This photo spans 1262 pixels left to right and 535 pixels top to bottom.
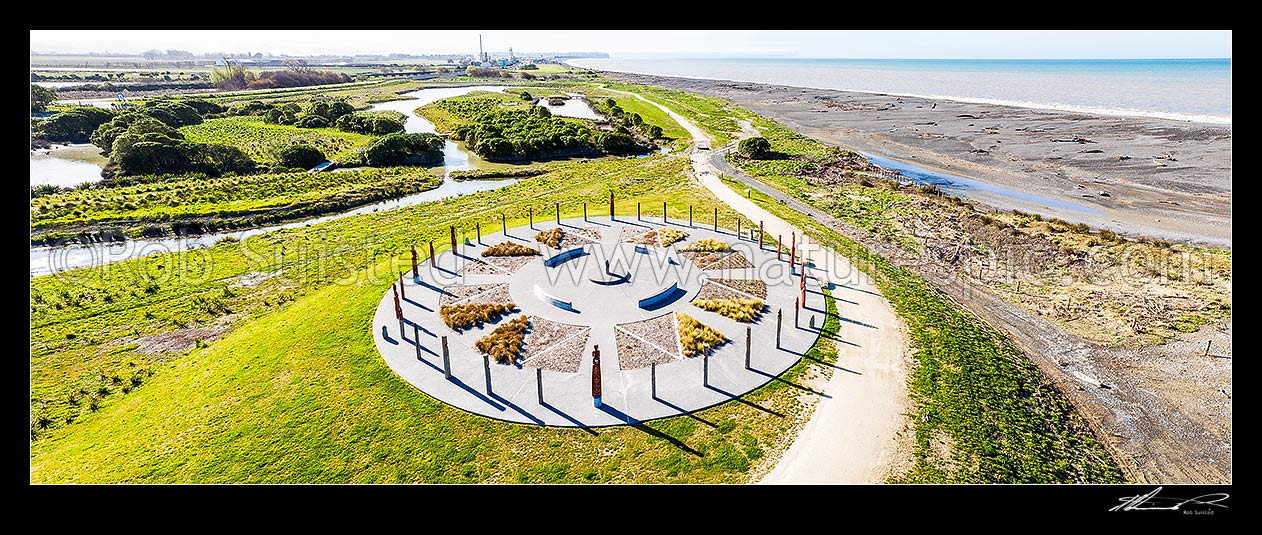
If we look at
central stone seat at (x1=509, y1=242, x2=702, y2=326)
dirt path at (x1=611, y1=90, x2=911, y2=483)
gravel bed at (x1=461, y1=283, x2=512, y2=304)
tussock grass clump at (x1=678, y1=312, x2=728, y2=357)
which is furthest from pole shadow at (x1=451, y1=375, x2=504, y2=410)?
dirt path at (x1=611, y1=90, x2=911, y2=483)

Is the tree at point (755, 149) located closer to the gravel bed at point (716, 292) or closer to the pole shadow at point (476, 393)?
the gravel bed at point (716, 292)

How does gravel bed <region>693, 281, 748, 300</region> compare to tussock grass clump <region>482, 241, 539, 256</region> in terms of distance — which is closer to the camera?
gravel bed <region>693, 281, 748, 300</region>

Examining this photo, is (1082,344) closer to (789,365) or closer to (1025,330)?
(1025,330)

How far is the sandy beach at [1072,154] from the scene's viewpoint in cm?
3834

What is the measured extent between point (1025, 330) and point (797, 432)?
12695 millimetres

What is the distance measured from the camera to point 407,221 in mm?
37000

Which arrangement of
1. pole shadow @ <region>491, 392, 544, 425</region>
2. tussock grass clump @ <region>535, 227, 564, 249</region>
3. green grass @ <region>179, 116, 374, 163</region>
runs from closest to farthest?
pole shadow @ <region>491, 392, 544, 425</region>
tussock grass clump @ <region>535, 227, 564, 249</region>
green grass @ <region>179, 116, 374, 163</region>

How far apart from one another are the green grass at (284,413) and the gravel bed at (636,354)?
9.43 ft

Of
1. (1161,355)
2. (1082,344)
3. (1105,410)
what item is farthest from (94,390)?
(1161,355)

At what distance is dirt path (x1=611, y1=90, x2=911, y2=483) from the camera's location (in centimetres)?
1420

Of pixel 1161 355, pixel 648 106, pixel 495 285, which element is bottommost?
pixel 1161 355
